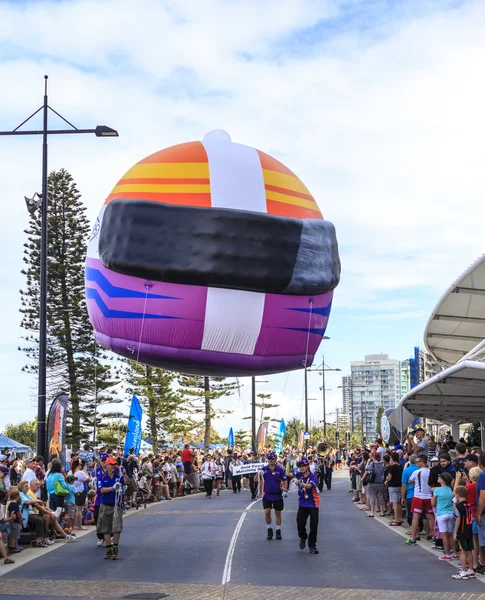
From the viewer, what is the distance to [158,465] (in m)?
29.3

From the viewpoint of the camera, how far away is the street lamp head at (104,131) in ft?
59.7

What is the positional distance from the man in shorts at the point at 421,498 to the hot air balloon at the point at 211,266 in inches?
154

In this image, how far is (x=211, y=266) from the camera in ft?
39.9

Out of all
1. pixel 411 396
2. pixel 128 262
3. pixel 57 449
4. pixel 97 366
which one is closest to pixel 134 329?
pixel 128 262

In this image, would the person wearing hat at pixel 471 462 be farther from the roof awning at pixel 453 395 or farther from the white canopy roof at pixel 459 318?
the white canopy roof at pixel 459 318

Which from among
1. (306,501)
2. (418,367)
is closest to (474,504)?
(306,501)

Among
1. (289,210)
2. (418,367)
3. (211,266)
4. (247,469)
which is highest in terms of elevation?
(418,367)

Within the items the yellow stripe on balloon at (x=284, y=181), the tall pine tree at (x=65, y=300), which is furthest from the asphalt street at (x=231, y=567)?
the tall pine tree at (x=65, y=300)

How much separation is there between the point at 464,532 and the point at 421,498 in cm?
379

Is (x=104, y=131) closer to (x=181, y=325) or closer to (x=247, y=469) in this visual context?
(x=181, y=325)

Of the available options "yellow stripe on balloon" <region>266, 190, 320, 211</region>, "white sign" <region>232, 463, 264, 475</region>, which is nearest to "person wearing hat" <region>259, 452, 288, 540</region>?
"white sign" <region>232, 463, 264, 475</region>

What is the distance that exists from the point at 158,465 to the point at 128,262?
17.9m

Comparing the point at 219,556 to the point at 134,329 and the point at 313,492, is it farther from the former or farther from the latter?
the point at 134,329

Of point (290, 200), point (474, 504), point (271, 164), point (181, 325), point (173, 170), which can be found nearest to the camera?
point (474, 504)
